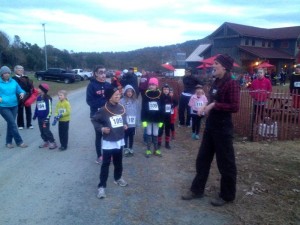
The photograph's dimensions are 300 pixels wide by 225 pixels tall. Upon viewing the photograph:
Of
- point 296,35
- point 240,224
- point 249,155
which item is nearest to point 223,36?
point 296,35

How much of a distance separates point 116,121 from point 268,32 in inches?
1832

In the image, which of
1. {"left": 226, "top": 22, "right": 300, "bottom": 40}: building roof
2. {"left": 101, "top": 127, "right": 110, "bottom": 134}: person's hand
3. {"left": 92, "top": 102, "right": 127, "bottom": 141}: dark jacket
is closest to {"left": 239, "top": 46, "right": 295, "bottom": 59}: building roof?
{"left": 226, "top": 22, "right": 300, "bottom": 40}: building roof

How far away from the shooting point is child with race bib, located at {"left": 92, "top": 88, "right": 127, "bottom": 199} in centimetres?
462

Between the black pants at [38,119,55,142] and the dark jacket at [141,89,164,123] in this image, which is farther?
the black pants at [38,119,55,142]

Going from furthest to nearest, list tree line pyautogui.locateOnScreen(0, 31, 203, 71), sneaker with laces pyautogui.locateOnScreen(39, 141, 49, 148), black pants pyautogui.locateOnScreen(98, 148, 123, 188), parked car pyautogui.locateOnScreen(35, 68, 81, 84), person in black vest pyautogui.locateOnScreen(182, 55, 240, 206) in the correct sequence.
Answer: tree line pyautogui.locateOnScreen(0, 31, 203, 71) < parked car pyautogui.locateOnScreen(35, 68, 81, 84) < sneaker with laces pyautogui.locateOnScreen(39, 141, 49, 148) < black pants pyautogui.locateOnScreen(98, 148, 123, 188) < person in black vest pyautogui.locateOnScreen(182, 55, 240, 206)

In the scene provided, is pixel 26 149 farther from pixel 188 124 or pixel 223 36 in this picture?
pixel 223 36

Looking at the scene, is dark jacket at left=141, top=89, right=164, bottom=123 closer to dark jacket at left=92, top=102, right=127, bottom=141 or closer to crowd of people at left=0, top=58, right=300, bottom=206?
crowd of people at left=0, top=58, right=300, bottom=206

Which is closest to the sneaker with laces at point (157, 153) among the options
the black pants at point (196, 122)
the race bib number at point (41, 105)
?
the black pants at point (196, 122)

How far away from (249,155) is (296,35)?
41.8m

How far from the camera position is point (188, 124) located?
10414 millimetres

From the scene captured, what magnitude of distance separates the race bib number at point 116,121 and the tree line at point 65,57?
154 feet

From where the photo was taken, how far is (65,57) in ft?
224

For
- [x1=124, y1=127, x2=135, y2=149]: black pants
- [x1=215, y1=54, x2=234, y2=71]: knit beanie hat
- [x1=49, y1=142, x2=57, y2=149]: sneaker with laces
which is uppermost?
[x1=215, y1=54, x2=234, y2=71]: knit beanie hat

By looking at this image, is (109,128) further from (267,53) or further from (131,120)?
(267,53)
